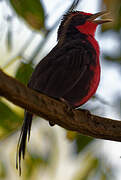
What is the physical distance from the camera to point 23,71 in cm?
302

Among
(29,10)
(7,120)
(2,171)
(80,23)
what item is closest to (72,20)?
(80,23)

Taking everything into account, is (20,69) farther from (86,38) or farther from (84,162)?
(86,38)

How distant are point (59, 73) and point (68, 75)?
0.09 metres

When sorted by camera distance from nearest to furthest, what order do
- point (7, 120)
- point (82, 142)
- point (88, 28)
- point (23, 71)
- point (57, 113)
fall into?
point (57, 113) < point (7, 120) < point (23, 71) < point (82, 142) < point (88, 28)

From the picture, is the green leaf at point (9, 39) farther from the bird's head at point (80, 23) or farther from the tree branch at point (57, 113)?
the bird's head at point (80, 23)

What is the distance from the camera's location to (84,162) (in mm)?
3102

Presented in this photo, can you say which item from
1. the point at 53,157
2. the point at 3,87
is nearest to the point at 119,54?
the point at 53,157

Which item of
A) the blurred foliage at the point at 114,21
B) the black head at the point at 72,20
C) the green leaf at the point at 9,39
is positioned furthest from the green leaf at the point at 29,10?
the black head at the point at 72,20

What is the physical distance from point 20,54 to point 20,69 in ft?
0.43

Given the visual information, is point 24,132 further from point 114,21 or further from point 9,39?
point 114,21

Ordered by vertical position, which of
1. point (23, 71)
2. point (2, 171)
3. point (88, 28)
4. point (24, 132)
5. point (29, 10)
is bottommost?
point (2, 171)

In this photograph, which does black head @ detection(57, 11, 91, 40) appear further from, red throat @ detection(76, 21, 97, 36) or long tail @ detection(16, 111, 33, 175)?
long tail @ detection(16, 111, 33, 175)

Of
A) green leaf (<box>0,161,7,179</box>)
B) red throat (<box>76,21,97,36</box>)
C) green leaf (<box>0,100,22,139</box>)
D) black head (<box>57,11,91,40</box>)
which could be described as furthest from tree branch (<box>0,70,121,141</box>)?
black head (<box>57,11,91,40</box>)

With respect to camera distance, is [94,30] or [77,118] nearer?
[77,118]
